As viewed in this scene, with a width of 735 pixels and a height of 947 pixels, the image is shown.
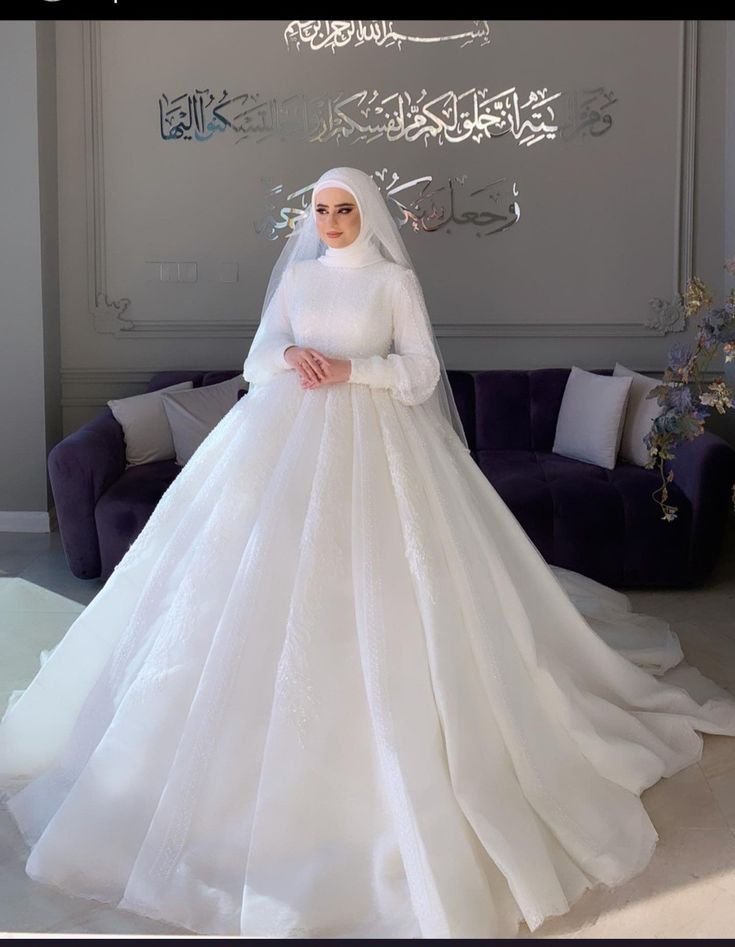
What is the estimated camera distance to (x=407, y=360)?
2875 millimetres

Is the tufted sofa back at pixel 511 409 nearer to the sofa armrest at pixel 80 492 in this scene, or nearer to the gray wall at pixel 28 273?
the sofa armrest at pixel 80 492

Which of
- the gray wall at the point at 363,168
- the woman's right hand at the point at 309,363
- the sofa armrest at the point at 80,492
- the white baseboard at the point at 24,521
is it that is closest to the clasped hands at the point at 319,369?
the woman's right hand at the point at 309,363

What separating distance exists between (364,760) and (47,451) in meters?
3.68

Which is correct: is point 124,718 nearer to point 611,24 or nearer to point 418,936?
point 418,936

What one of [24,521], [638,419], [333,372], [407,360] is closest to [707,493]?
[638,419]

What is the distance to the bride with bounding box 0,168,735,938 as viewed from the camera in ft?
7.41

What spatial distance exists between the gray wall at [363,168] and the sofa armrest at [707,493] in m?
1.20

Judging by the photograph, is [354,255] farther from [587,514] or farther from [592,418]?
[592,418]

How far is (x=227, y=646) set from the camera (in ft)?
7.97

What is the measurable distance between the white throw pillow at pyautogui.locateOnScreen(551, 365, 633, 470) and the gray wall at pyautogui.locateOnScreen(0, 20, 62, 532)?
102 inches

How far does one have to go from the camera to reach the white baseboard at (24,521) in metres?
5.62

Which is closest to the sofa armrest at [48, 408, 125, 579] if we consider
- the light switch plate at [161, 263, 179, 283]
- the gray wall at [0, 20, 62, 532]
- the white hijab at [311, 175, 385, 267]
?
the gray wall at [0, 20, 62, 532]
